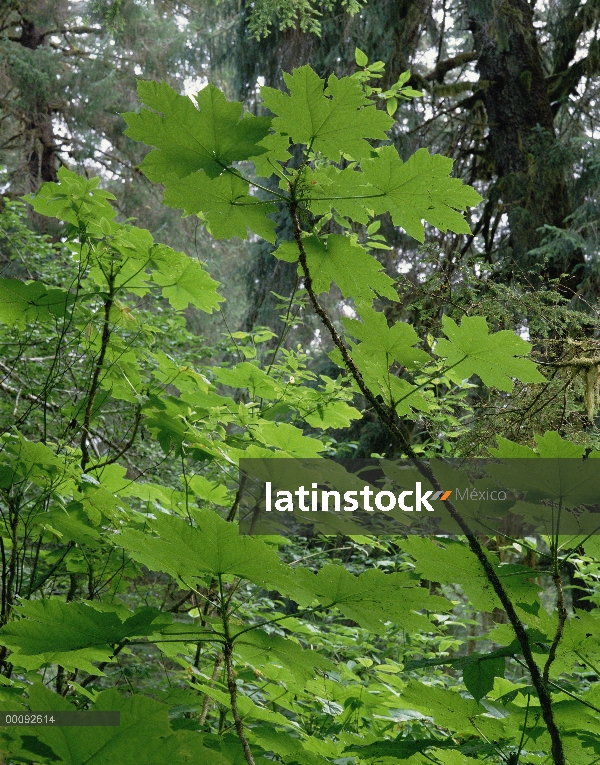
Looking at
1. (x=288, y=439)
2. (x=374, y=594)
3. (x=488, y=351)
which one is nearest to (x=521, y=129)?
(x=288, y=439)

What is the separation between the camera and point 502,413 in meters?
1.98

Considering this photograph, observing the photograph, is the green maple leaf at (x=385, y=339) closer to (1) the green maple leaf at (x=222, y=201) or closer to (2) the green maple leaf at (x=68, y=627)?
(1) the green maple leaf at (x=222, y=201)

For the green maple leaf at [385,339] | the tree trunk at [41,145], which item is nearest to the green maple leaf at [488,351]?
the green maple leaf at [385,339]

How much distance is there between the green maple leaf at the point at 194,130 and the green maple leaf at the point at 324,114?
1.2 inches

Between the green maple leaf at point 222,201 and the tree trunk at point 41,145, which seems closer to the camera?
the green maple leaf at point 222,201

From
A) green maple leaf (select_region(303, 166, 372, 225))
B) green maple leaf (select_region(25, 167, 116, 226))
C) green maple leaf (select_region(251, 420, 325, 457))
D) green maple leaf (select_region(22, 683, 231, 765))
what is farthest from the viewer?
green maple leaf (select_region(25, 167, 116, 226))

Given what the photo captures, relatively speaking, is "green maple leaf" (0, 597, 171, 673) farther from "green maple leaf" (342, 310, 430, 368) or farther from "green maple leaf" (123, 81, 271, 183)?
"green maple leaf" (123, 81, 271, 183)

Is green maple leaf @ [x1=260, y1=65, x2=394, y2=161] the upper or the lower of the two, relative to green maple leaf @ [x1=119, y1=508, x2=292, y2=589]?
upper

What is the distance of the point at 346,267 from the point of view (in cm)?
95

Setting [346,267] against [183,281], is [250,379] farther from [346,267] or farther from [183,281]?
[346,267]

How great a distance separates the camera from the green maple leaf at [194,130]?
84 centimetres

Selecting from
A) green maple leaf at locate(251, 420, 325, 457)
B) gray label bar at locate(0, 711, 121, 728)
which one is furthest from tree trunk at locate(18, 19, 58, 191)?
gray label bar at locate(0, 711, 121, 728)

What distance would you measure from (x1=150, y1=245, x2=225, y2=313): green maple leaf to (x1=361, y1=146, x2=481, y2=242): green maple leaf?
0.75m

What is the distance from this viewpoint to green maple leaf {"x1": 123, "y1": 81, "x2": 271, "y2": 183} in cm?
84
